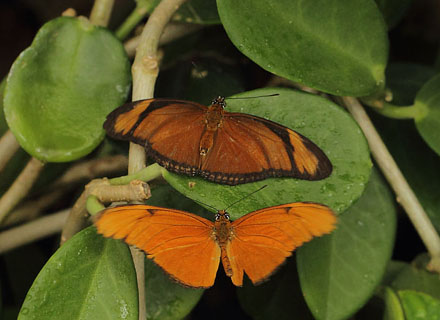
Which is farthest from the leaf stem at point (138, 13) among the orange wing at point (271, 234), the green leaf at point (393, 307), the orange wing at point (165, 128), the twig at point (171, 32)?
the green leaf at point (393, 307)

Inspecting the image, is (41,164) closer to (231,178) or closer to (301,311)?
(231,178)

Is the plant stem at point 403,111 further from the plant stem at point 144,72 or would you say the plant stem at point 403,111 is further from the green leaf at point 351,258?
the plant stem at point 144,72

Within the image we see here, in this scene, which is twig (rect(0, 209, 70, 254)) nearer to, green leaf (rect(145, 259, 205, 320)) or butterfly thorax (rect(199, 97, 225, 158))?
green leaf (rect(145, 259, 205, 320))

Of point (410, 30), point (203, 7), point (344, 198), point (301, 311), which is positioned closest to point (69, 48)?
point (203, 7)

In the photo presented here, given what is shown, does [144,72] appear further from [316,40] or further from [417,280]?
[417,280]

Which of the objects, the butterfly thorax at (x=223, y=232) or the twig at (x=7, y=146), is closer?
the butterfly thorax at (x=223, y=232)

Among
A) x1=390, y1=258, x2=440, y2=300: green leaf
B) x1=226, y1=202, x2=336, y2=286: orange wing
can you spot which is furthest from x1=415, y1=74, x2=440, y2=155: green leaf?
x1=226, y1=202, x2=336, y2=286: orange wing

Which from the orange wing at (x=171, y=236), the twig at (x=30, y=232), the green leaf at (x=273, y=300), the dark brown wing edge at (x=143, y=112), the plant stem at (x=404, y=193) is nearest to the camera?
the orange wing at (x=171, y=236)

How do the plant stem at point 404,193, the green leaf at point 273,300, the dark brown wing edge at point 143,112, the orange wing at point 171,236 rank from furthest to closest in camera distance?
1. the green leaf at point 273,300
2. the plant stem at point 404,193
3. the dark brown wing edge at point 143,112
4. the orange wing at point 171,236
